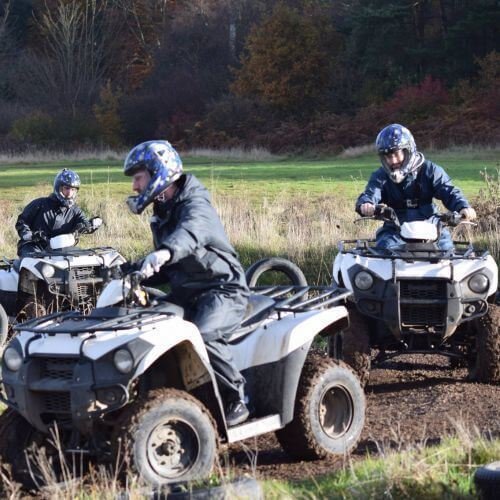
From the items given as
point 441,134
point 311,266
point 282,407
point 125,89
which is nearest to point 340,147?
point 441,134

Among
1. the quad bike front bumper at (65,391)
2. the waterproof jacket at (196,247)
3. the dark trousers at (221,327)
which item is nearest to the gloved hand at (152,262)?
the waterproof jacket at (196,247)

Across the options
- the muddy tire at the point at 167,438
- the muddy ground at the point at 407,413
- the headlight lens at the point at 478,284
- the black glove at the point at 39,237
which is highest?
the black glove at the point at 39,237

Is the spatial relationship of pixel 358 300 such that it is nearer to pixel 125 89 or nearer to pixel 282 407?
pixel 282 407

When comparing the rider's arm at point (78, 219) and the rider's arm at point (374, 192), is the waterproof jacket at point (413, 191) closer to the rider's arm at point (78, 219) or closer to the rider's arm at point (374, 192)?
the rider's arm at point (374, 192)

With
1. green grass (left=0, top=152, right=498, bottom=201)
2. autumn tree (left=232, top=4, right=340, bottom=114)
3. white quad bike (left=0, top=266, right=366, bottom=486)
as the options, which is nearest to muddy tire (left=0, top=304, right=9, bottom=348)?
white quad bike (left=0, top=266, right=366, bottom=486)

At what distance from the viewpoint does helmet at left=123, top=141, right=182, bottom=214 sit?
23.8 feet

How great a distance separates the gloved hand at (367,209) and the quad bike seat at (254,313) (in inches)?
108

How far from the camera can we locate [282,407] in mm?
7469

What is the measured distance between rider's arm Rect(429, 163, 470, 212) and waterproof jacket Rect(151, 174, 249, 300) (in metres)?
3.74

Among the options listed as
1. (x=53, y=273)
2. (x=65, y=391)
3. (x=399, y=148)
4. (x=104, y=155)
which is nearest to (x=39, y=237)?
(x=53, y=273)

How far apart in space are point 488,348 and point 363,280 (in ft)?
3.82

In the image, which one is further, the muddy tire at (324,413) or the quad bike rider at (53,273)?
the quad bike rider at (53,273)

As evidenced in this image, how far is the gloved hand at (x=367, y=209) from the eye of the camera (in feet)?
34.3

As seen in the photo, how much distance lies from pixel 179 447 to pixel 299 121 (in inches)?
2521
